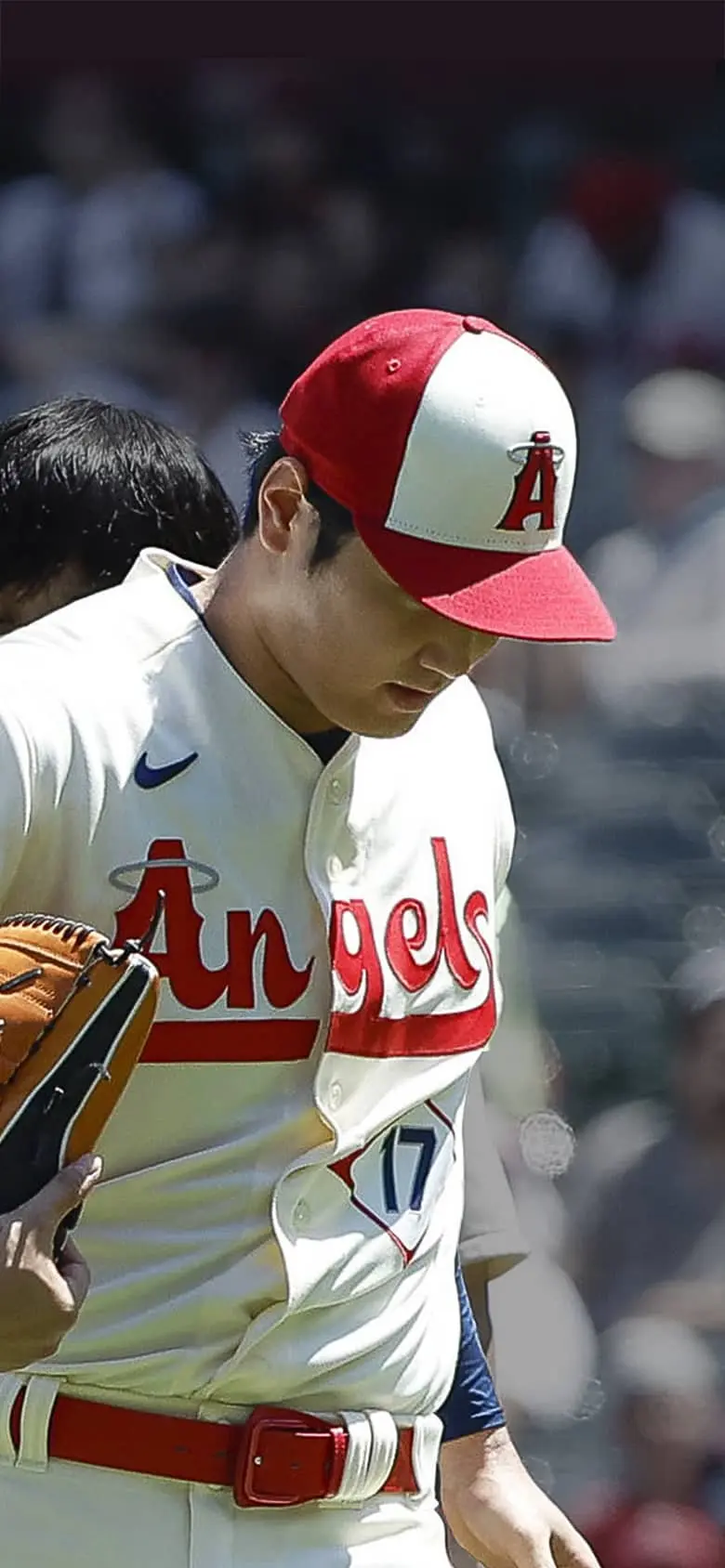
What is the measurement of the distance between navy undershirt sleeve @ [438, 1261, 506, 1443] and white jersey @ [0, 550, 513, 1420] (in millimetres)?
210

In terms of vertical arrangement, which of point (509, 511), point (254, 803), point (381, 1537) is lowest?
point (381, 1537)

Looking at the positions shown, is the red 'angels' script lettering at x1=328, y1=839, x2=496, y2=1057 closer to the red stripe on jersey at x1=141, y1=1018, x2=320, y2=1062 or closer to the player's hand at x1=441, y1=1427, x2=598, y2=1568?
the red stripe on jersey at x1=141, y1=1018, x2=320, y2=1062

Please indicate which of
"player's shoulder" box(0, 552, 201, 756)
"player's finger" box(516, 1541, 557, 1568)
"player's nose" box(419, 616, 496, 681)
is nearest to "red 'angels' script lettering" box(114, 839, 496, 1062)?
"player's shoulder" box(0, 552, 201, 756)

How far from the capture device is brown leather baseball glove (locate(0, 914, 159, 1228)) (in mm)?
1559

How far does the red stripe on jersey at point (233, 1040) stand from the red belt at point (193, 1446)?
10.7 inches

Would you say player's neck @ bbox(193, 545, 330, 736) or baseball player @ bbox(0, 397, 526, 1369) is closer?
player's neck @ bbox(193, 545, 330, 736)

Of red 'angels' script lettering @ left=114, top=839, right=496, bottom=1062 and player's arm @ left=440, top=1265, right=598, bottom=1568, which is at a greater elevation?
red 'angels' script lettering @ left=114, top=839, right=496, bottom=1062

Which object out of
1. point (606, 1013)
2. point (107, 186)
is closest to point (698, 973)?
point (606, 1013)

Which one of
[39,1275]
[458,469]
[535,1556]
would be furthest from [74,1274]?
[535,1556]

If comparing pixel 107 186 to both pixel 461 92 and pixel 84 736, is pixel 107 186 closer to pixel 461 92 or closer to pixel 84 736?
pixel 461 92

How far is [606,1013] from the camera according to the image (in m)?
3.96

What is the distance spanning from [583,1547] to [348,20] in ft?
9.46

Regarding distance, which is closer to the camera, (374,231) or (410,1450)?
(410,1450)

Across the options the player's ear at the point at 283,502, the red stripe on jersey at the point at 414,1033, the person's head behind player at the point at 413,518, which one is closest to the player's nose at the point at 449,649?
the person's head behind player at the point at 413,518
